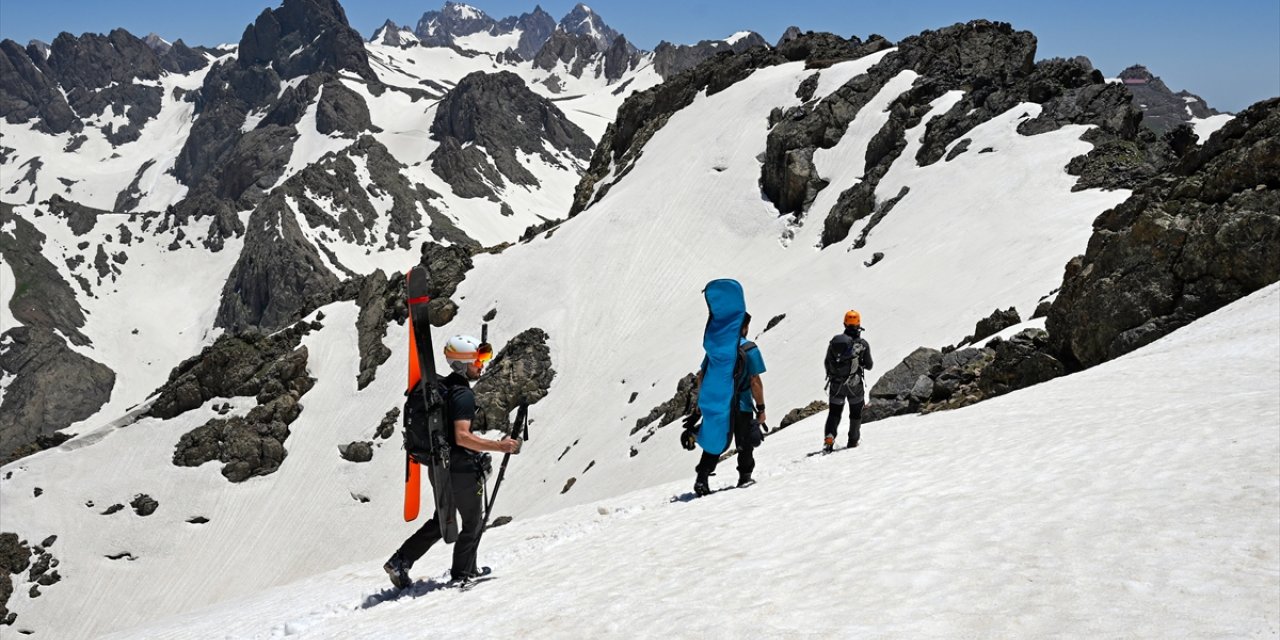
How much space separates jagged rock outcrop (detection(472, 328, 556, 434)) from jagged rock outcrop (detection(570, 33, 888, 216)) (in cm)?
2525

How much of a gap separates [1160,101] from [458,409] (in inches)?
7313

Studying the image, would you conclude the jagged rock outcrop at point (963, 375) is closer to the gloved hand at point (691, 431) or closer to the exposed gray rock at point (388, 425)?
the gloved hand at point (691, 431)

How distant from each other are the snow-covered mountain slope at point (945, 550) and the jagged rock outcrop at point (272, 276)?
133 m

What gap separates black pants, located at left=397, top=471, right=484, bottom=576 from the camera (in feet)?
29.4

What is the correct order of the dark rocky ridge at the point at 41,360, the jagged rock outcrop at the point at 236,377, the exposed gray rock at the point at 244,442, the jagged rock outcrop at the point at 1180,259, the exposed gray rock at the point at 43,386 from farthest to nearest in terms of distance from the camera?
the dark rocky ridge at the point at 41,360
the exposed gray rock at the point at 43,386
the jagged rock outcrop at the point at 236,377
the exposed gray rock at the point at 244,442
the jagged rock outcrop at the point at 1180,259

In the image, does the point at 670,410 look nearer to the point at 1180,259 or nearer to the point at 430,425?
the point at 1180,259

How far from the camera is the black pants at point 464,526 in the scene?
8961mm

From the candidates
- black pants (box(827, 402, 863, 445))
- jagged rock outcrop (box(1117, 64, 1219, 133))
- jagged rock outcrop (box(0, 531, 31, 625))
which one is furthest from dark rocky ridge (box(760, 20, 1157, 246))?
jagged rock outcrop (box(1117, 64, 1219, 133))

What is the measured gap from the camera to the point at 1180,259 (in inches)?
767

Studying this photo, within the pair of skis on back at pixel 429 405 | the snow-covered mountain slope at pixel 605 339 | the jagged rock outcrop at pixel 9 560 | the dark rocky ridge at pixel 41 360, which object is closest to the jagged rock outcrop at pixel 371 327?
the snow-covered mountain slope at pixel 605 339

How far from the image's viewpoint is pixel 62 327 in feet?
444

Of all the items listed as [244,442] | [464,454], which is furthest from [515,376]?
[464,454]

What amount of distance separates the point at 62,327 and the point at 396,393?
110 metres

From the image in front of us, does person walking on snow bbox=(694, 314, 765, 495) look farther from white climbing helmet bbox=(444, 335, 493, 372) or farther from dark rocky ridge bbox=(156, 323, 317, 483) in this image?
dark rocky ridge bbox=(156, 323, 317, 483)
